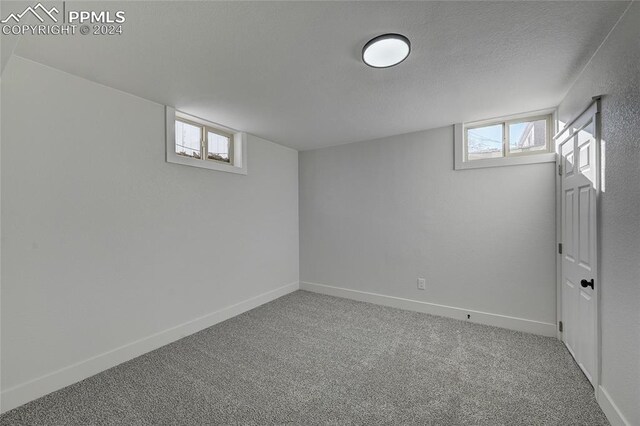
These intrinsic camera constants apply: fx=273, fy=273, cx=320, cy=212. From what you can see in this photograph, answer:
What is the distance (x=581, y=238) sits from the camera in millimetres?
2209

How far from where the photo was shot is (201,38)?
1724 millimetres

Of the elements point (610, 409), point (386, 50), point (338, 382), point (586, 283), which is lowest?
point (338, 382)

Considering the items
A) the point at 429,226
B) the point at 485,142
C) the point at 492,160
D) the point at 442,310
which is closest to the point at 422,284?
the point at 442,310

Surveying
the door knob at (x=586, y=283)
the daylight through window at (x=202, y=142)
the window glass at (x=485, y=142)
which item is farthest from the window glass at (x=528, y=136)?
the daylight through window at (x=202, y=142)

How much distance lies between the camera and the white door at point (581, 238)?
1943 millimetres

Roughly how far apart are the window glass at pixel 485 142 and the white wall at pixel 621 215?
4.33 ft

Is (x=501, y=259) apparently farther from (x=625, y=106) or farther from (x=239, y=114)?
(x=239, y=114)

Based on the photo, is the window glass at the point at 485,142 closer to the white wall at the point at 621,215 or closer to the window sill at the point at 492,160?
the window sill at the point at 492,160

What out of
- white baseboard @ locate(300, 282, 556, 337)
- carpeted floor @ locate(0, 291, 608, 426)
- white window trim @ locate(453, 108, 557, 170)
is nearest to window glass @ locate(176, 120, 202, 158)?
carpeted floor @ locate(0, 291, 608, 426)

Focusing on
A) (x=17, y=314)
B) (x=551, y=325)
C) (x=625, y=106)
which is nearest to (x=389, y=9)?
(x=625, y=106)

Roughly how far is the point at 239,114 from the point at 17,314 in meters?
2.44

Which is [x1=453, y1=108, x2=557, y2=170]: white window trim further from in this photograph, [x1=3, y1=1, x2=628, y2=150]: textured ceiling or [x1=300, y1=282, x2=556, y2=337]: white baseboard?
[x1=300, y1=282, x2=556, y2=337]: white baseboard

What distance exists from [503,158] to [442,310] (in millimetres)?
1956

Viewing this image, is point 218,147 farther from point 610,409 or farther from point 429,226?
point 610,409
